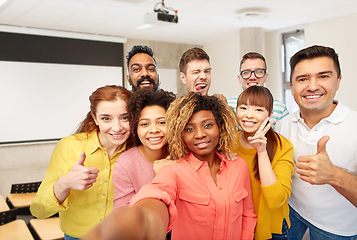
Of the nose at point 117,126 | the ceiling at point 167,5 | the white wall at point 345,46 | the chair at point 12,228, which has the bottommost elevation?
the chair at point 12,228

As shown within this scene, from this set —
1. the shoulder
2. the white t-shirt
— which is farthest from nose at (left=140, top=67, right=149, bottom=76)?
the white t-shirt

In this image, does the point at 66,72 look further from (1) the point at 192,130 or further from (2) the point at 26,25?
(1) the point at 192,130

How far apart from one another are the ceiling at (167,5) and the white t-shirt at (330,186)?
365 cm

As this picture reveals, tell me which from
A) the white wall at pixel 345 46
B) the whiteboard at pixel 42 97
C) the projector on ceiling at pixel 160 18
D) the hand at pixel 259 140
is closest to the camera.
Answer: the hand at pixel 259 140

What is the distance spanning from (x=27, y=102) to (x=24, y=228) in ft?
13.6

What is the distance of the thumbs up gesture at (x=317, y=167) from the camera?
1.39 m

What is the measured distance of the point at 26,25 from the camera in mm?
6223

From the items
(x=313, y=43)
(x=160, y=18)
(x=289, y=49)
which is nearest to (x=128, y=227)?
(x=160, y=18)

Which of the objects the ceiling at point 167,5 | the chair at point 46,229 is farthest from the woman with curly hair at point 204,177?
the ceiling at point 167,5

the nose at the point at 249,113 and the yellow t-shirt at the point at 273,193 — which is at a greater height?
the nose at the point at 249,113

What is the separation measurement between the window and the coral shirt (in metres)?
6.36

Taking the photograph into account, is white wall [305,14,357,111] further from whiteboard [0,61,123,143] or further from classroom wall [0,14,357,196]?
whiteboard [0,61,123,143]

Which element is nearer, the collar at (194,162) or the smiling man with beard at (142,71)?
the collar at (194,162)

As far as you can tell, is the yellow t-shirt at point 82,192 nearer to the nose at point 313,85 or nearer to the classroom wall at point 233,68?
the nose at point 313,85
